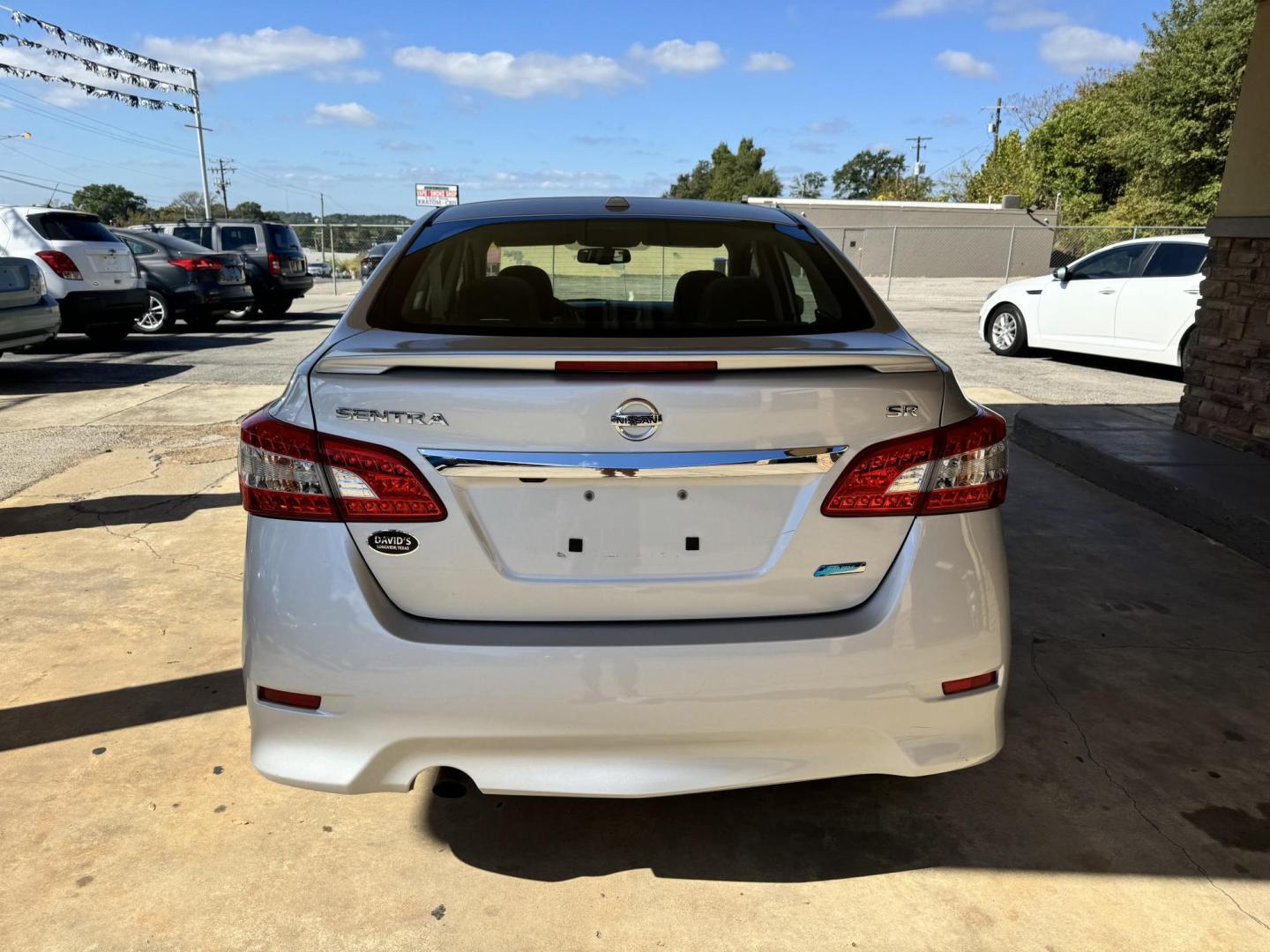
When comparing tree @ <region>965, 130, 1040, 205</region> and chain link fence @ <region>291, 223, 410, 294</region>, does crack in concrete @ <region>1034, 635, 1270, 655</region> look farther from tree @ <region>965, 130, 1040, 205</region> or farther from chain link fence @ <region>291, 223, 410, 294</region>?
tree @ <region>965, 130, 1040, 205</region>

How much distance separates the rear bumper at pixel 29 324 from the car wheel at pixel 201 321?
183 inches

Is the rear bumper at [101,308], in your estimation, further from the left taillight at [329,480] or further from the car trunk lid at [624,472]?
the car trunk lid at [624,472]

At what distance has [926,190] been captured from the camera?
71.8 m

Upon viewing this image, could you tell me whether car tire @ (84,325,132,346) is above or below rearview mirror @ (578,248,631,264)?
below

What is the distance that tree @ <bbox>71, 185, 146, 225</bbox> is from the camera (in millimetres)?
70250

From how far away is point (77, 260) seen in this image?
1073 cm

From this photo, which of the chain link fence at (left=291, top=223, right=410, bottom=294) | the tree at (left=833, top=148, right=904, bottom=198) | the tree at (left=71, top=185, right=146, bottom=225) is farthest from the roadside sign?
the tree at (left=833, top=148, right=904, bottom=198)

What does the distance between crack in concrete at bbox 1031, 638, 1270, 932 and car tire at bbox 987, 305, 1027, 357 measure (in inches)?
376

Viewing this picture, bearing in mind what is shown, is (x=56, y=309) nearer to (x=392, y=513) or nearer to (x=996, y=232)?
(x=392, y=513)

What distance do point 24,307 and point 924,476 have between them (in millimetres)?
9666

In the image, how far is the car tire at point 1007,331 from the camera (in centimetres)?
1205

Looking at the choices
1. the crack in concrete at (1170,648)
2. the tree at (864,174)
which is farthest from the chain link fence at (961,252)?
the tree at (864,174)

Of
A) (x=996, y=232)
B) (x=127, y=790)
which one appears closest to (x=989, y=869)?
(x=127, y=790)

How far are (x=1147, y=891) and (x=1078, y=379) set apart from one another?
9127 mm
